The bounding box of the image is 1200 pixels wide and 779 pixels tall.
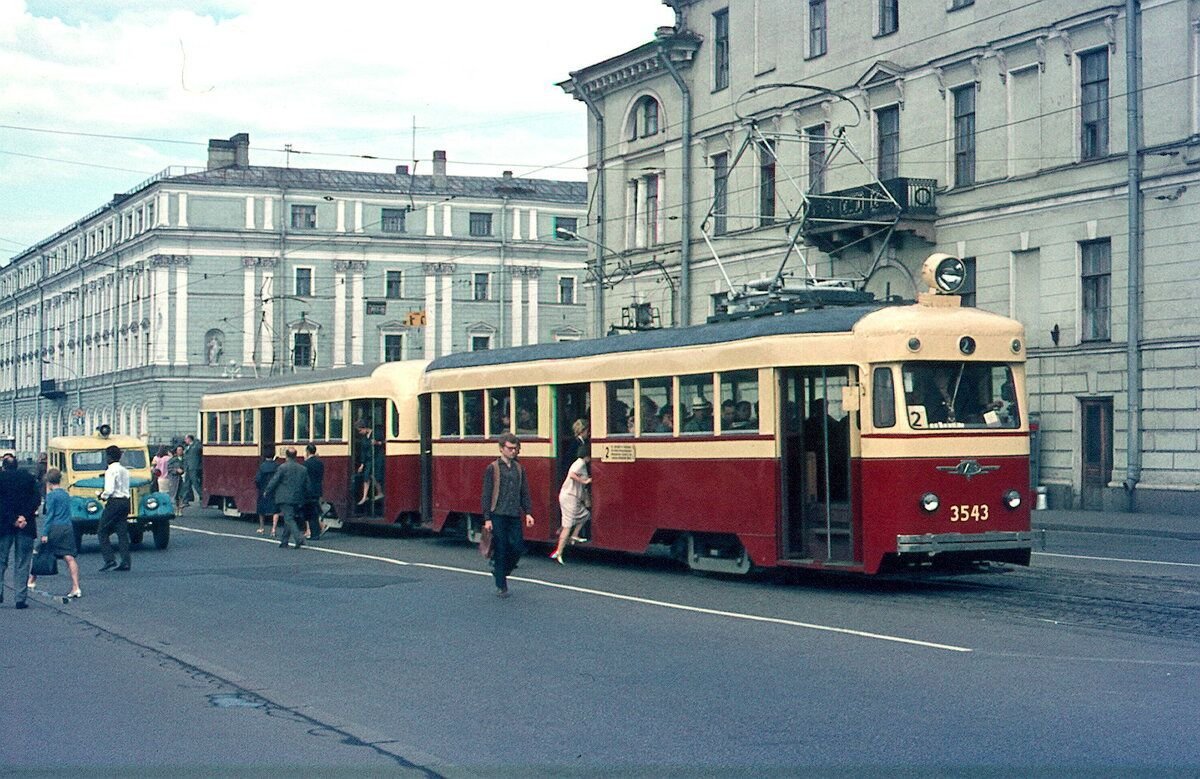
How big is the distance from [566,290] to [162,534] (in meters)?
66.6

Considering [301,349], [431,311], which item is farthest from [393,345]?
[301,349]

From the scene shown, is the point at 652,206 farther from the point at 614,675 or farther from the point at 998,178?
the point at 614,675

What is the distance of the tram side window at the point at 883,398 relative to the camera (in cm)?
1588

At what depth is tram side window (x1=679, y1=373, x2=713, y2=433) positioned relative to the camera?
59.4 feet

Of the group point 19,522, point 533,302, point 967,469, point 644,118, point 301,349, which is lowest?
point 19,522

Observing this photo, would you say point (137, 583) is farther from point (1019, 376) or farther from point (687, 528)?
point (1019, 376)

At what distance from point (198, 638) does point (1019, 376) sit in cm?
849

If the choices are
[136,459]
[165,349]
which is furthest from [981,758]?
[165,349]

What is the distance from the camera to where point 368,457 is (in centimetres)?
2808

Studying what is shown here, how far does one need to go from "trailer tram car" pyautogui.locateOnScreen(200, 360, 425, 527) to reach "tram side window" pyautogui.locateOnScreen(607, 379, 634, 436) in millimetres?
7031

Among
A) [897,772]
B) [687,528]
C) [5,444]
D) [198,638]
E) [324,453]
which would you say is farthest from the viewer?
[5,444]

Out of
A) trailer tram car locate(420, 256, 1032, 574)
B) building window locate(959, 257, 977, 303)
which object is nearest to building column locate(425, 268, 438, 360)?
building window locate(959, 257, 977, 303)

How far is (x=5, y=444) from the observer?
95.4 m

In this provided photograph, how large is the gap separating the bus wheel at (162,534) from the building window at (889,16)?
22373 millimetres
